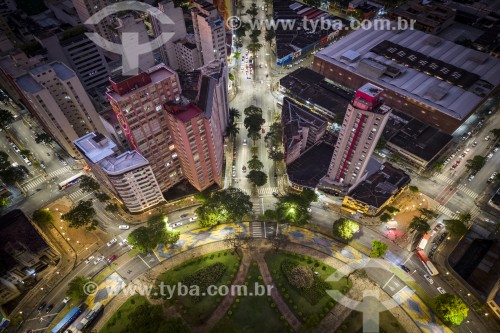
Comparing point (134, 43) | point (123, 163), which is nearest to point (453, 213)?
point (123, 163)

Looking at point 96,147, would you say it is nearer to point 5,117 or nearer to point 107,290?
point 107,290

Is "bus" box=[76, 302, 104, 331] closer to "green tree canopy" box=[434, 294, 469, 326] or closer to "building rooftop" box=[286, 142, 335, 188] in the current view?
"building rooftop" box=[286, 142, 335, 188]

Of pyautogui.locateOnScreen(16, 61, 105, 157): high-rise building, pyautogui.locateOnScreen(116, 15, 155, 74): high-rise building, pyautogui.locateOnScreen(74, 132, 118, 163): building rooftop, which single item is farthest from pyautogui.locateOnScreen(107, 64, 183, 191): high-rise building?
pyautogui.locateOnScreen(116, 15, 155, 74): high-rise building

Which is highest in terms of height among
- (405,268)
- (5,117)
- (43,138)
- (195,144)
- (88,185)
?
(195,144)

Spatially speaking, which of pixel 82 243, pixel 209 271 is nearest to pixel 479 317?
pixel 209 271

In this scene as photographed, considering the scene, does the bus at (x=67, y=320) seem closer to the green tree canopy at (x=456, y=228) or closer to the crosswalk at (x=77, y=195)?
the crosswalk at (x=77, y=195)

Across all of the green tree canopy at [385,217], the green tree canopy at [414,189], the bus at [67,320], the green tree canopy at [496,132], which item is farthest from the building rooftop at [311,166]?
the bus at [67,320]
